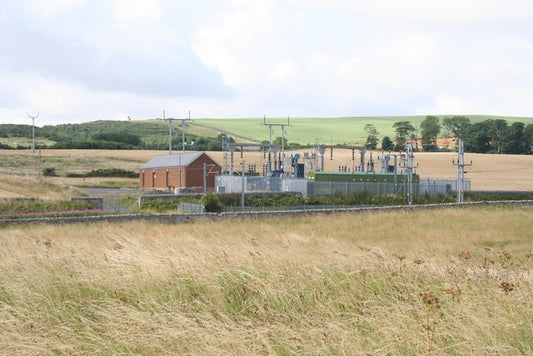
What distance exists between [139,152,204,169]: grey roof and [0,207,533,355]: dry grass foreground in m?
58.7

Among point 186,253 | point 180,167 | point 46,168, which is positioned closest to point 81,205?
point 180,167

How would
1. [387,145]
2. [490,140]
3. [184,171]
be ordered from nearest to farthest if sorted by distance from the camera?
[184,171] → [387,145] → [490,140]

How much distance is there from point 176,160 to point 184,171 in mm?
4347

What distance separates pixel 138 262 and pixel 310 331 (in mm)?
4685

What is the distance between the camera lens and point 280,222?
120 feet

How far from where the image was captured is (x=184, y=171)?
73.0 meters

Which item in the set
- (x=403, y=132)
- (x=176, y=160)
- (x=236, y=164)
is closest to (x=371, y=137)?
(x=403, y=132)

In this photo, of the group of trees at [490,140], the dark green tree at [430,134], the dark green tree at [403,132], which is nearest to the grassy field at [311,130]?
the dark green tree at [403,132]

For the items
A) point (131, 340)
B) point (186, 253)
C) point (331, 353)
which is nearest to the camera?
point (331, 353)

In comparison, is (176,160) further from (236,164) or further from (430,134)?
(430,134)

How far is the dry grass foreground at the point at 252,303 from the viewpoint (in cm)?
794

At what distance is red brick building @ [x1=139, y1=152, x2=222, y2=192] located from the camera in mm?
73312

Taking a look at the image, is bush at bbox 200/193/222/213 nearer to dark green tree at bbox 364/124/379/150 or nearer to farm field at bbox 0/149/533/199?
farm field at bbox 0/149/533/199

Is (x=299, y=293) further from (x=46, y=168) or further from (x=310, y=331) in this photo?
(x=46, y=168)
